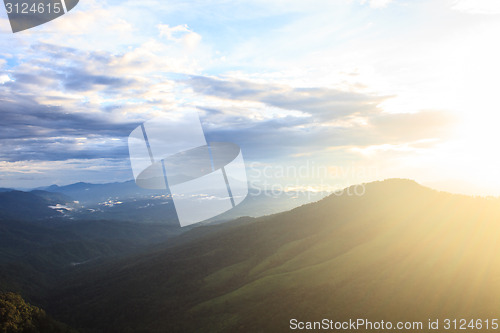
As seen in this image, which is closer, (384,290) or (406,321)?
(406,321)

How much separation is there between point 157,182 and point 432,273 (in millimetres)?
122428

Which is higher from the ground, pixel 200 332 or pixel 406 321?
pixel 406 321

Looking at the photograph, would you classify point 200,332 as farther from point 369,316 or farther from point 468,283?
point 468,283

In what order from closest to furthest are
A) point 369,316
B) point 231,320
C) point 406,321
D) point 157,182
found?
point 157,182 → point 406,321 → point 369,316 → point 231,320

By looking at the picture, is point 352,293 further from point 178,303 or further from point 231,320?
point 178,303

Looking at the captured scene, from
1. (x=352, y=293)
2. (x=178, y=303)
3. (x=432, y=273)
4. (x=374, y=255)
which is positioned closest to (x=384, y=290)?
(x=352, y=293)

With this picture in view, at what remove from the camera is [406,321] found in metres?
98.8

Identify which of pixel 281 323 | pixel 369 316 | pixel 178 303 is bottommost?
pixel 178 303

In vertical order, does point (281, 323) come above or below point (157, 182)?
below

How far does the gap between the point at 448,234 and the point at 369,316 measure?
305ft

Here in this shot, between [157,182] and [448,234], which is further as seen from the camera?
[448,234]

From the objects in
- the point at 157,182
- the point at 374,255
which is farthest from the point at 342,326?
the point at 157,182

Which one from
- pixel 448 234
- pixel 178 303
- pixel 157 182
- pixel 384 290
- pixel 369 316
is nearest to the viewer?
pixel 157 182

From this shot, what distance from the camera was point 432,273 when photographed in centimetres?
12250
